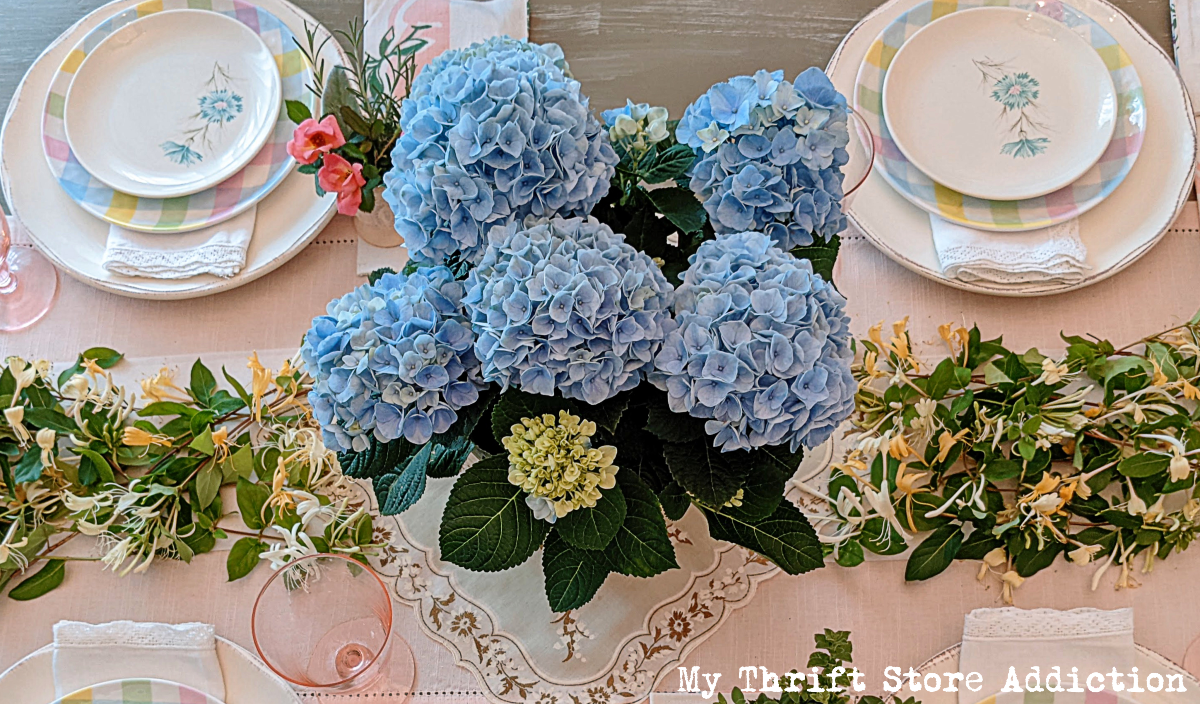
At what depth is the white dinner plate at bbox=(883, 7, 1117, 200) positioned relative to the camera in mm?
962

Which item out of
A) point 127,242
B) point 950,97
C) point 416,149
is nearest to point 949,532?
point 950,97

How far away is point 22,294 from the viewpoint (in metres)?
0.97

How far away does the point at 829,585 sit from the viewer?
853 mm

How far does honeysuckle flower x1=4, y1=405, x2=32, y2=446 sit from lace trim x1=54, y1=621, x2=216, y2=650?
181 mm

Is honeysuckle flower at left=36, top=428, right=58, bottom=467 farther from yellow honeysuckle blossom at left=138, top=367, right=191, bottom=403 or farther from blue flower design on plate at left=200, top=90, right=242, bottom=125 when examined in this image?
blue flower design on plate at left=200, top=90, right=242, bottom=125

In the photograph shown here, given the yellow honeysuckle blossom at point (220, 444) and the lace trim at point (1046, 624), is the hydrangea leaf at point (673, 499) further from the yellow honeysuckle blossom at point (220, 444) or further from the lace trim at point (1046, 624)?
the yellow honeysuckle blossom at point (220, 444)

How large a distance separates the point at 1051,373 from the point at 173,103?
974 millimetres

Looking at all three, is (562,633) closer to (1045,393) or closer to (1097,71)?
(1045,393)

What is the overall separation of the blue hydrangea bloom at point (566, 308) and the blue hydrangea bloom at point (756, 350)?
2 centimetres

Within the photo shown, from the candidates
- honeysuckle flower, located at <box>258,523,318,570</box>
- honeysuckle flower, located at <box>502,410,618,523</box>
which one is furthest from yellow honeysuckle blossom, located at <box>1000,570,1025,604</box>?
honeysuckle flower, located at <box>258,523,318,570</box>

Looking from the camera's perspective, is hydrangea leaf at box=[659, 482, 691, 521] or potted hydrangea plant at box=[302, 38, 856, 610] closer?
potted hydrangea plant at box=[302, 38, 856, 610]

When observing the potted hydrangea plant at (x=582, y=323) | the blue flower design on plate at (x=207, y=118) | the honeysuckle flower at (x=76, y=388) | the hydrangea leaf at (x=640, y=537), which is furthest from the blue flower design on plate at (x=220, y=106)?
the hydrangea leaf at (x=640, y=537)

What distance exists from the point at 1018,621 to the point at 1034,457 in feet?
0.50

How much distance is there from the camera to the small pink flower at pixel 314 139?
2.84 feet
